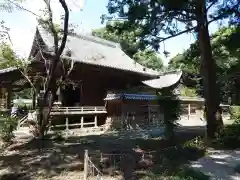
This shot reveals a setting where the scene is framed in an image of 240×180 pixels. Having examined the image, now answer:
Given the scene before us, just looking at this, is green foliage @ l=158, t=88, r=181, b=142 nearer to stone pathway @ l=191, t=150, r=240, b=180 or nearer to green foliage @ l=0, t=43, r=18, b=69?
stone pathway @ l=191, t=150, r=240, b=180

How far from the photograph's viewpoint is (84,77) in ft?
66.1

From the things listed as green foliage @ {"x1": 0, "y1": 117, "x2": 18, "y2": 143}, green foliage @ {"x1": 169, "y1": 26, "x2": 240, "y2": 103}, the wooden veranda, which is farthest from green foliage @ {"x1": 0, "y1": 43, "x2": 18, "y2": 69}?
green foliage @ {"x1": 169, "y1": 26, "x2": 240, "y2": 103}

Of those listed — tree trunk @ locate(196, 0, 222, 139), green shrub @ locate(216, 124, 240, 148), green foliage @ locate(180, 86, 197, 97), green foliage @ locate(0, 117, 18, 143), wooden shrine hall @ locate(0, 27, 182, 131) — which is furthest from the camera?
green foliage @ locate(180, 86, 197, 97)

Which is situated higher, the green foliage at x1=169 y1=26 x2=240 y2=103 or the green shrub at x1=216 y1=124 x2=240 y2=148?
the green foliage at x1=169 y1=26 x2=240 y2=103

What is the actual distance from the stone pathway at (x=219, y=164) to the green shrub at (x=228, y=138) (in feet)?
2.23

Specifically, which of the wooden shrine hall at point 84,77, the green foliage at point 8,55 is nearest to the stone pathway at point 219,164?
the wooden shrine hall at point 84,77

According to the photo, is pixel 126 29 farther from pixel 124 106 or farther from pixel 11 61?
pixel 124 106

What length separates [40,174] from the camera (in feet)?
26.7

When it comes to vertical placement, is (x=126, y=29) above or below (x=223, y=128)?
above

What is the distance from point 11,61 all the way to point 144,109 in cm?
1101

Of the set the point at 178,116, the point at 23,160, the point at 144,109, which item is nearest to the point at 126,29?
the point at 178,116

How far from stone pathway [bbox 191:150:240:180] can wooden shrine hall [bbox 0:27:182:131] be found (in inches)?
332

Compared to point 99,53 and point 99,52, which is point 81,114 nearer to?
point 99,53

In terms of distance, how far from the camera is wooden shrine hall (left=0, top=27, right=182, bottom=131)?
707 inches
